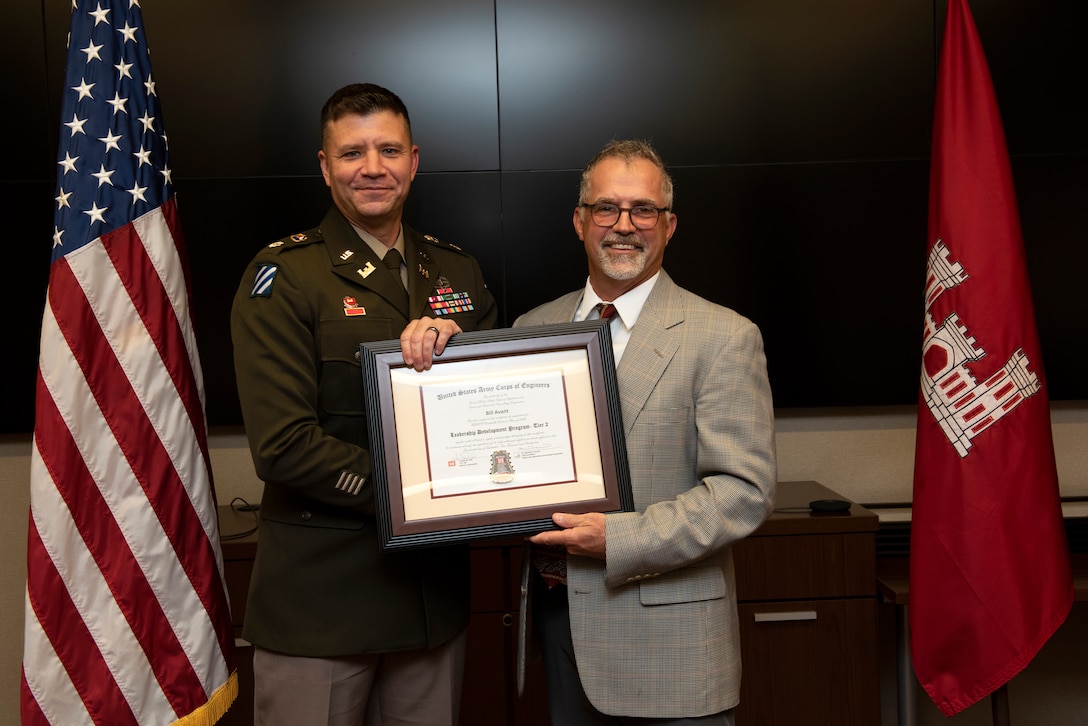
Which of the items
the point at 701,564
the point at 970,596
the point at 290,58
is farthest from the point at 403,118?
the point at 970,596

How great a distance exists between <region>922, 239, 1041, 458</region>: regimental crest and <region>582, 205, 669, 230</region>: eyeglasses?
814mm

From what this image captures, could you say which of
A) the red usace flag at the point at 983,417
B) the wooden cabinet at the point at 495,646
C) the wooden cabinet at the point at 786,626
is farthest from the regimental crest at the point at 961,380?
the wooden cabinet at the point at 495,646

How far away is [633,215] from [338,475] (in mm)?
727

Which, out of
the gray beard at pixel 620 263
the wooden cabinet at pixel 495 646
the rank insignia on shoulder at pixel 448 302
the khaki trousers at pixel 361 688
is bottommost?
the wooden cabinet at pixel 495 646

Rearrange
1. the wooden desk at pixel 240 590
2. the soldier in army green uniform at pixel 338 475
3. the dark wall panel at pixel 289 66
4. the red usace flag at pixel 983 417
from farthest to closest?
1. the dark wall panel at pixel 289 66
2. the wooden desk at pixel 240 590
3. the red usace flag at pixel 983 417
4. the soldier in army green uniform at pixel 338 475

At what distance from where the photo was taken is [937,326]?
2.20 metres

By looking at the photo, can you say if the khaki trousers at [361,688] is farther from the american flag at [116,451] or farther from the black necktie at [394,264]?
the black necktie at [394,264]

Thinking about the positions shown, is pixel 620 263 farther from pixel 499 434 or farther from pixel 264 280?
pixel 264 280

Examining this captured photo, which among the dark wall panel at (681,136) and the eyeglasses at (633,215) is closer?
the eyeglasses at (633,215)

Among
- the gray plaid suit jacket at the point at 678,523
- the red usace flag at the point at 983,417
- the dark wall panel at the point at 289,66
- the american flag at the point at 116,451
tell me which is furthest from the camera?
the dark wall panel at the point at 289,66

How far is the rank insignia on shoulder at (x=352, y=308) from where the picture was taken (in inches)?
72.4

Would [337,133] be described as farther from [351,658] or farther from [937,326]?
[937,326]

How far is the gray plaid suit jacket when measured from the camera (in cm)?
164

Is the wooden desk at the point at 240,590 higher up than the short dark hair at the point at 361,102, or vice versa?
the short dark hair at the point at 361,102
